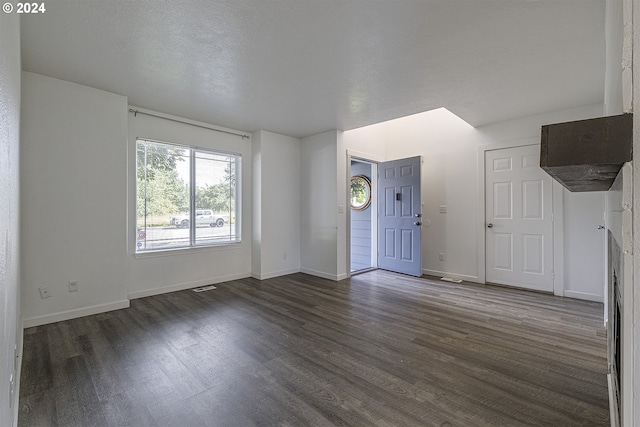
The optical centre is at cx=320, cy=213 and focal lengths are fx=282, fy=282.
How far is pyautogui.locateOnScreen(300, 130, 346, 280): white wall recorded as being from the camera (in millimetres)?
4676

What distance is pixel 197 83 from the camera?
2.96m

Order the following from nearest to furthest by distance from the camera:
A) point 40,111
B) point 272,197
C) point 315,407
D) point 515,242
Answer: point 315,407
point 40,111
point 515,242
point 272,197

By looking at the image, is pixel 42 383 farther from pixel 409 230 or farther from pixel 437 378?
pixel 409 230

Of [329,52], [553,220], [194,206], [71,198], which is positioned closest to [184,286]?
[194,206]

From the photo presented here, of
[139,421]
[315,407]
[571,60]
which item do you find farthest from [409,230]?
[139,421]

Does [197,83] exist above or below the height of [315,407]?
above

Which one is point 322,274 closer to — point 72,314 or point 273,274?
point 273,274

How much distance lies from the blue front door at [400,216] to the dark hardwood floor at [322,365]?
143 centimetres

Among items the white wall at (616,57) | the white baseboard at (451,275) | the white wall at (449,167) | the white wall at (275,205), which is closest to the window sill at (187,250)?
the white wall at (275,205)

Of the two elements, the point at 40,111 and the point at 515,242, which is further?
the point at 515,242

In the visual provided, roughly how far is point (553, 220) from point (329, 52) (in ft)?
12.0

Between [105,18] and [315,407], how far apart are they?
2931 mm

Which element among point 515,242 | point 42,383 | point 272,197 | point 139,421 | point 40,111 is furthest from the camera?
point 272,197

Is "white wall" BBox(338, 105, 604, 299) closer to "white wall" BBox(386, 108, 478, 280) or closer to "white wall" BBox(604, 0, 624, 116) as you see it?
"white wall" BBox(386, 108, 478, 280)
